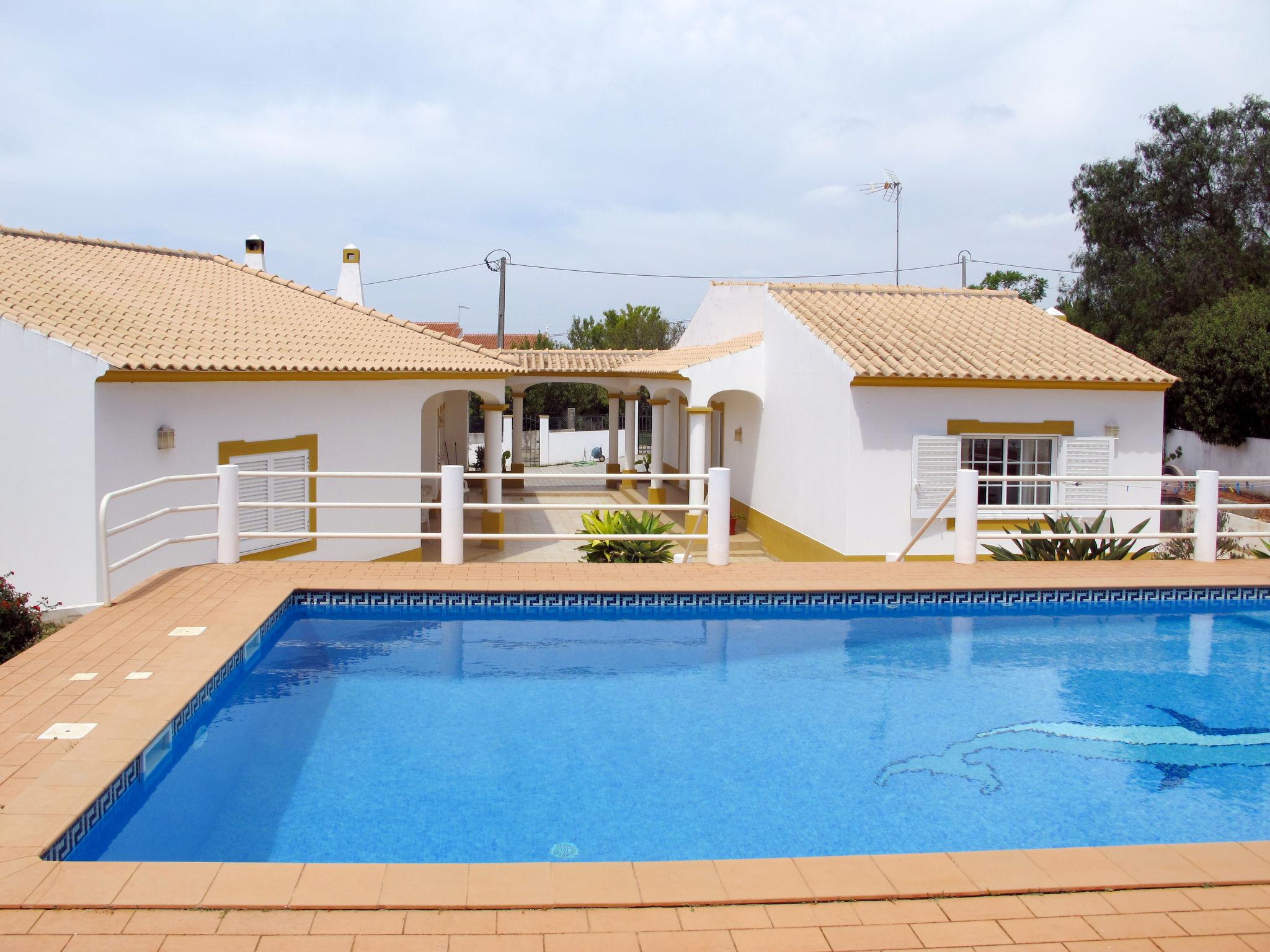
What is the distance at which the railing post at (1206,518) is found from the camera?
12211 millimetres

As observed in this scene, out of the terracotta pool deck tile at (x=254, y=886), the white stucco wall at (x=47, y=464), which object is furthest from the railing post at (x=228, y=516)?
the terracotta pool deck tile at (x=254, y=886)

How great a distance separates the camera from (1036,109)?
2033cm

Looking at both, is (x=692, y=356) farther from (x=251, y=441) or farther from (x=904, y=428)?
(x=251, y=441)

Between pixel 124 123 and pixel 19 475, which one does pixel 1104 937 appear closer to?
pixel 19 475

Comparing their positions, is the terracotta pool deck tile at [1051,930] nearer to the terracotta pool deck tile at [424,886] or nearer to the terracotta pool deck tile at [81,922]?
the terracotta pool deck tile at [424,886]

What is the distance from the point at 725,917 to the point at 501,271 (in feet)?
122

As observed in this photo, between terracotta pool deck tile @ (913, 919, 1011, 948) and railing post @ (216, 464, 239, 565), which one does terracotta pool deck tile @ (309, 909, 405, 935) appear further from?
railing post @ (216, 464, 239, 565)

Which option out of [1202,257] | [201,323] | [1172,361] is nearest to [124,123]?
[201,323]

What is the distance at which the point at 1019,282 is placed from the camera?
57219mm

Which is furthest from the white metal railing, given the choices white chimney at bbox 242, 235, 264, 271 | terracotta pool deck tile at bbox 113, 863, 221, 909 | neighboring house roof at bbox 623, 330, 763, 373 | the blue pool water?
white chimney at bbox 242, 235, 264, 271

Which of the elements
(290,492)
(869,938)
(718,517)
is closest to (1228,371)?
(718,517)

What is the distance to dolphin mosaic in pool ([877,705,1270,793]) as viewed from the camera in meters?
6.70

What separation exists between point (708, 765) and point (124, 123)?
1898 cm

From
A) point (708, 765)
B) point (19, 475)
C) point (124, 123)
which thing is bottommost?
point (708, 765)
